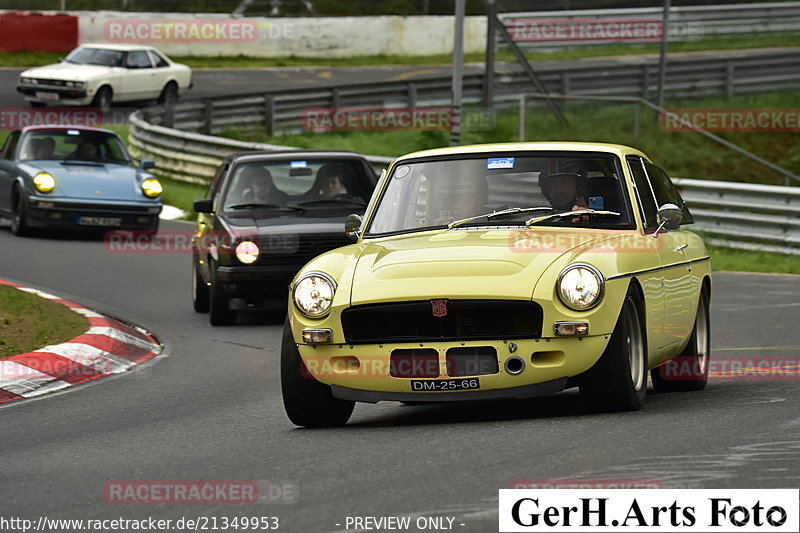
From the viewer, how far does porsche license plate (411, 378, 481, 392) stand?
738 centimetres

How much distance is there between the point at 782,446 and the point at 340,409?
242 centimetres

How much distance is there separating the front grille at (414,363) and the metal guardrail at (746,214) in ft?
41.5

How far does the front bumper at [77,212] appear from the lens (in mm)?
19734

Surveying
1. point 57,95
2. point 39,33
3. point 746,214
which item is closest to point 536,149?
point 746,214

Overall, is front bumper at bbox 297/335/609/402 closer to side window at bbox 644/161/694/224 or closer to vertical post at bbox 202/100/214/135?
side window at bbox 644/161/694/224

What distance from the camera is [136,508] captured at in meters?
5.91

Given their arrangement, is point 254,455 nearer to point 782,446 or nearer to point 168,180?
point 782,446

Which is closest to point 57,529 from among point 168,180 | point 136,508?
point 136,508

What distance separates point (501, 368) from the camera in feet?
24.1

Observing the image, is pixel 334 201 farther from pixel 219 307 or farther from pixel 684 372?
pixel 684 372

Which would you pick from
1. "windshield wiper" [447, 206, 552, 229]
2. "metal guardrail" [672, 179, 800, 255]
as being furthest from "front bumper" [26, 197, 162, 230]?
"windshield wiper" [447, 206, 552, 229]

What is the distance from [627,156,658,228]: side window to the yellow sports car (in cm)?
3

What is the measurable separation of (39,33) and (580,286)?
39214 mm

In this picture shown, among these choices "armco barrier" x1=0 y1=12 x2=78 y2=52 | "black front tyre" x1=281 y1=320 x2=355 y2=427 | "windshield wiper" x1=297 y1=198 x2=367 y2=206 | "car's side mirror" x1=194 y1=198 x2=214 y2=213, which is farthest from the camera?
"armco barrier" x1=0 y1=12 x2=78 y2=52
